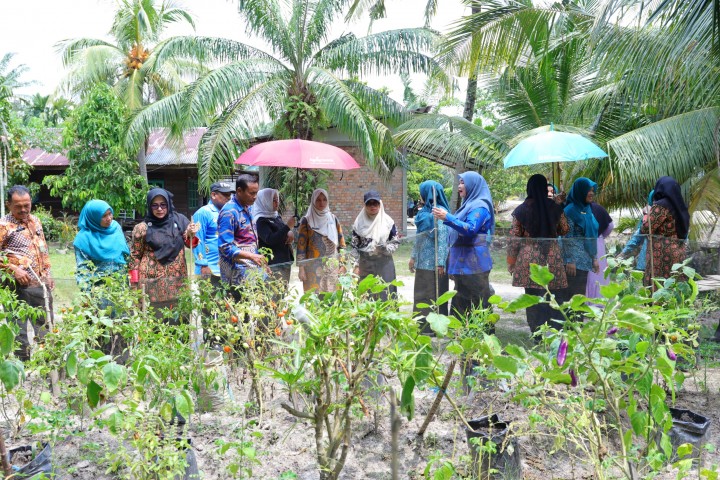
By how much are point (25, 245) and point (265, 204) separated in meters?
1.89

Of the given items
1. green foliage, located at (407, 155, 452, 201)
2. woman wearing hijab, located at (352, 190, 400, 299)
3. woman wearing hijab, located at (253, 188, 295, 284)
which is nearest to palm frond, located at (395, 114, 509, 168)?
woman wearing hijab, located at (352, 190, 400, 299)

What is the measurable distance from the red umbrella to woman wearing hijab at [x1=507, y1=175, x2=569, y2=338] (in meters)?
1.68

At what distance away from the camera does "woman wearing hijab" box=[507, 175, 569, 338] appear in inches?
203

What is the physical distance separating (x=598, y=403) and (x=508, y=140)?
8.24 meters

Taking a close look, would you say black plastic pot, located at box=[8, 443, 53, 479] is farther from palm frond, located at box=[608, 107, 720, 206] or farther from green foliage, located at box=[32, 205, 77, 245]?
green foliage, located at box=[32, 205, 77, 245]

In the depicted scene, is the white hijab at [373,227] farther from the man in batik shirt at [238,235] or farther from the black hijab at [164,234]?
the black hijab at [164,234]

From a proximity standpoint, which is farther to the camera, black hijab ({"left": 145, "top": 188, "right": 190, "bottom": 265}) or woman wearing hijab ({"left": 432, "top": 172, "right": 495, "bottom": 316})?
black hijab ({"left": 145, "top": 188, "right": 190, "bottom": 265})

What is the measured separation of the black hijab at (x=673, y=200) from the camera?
525cm

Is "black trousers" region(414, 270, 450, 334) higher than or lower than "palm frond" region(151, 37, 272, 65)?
lower

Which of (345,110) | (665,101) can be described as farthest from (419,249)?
(345,110)

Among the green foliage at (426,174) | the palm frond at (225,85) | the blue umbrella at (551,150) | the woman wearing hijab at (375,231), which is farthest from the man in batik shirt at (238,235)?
the green foliage at (426,174)

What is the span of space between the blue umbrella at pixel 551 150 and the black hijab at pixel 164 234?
301 centimetres

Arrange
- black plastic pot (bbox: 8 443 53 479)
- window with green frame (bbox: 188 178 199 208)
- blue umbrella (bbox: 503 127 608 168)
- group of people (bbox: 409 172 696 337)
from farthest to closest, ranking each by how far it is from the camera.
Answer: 1. window with green frame (bbox: 188 178 199 208)
2. blue umbrella (bbox: 503 127 608 168)
3. group of people (bbox: 409 172 696 337)
4. black plastic pot (bbox: 8 443 53 479)

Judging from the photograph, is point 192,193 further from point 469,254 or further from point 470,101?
point 469,254
